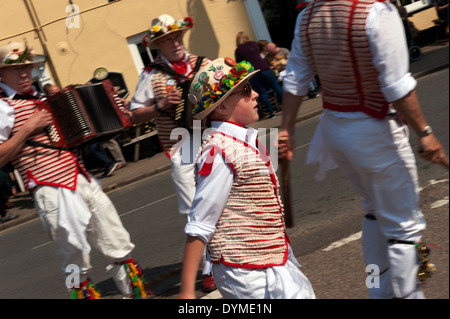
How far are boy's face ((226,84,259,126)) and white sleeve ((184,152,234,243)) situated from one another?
0.28 meters

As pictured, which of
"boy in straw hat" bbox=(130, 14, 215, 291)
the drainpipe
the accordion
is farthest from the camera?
the drainpipe

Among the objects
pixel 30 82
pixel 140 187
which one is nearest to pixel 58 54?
pixel 140 187

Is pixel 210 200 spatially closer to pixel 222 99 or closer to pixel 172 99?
pixel 222 99

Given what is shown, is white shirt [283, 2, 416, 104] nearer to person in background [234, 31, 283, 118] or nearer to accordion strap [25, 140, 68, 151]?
accordion strap [25, 140, 68, 151]

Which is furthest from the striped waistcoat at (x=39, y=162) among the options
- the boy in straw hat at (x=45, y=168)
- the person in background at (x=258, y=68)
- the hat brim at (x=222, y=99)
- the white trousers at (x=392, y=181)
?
the person in background at (x=258, y=68)

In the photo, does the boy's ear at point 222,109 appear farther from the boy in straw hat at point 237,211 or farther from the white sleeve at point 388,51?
the white sleeve at point 388,51

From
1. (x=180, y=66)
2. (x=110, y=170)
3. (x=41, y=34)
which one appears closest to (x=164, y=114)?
(x=180, y=66)

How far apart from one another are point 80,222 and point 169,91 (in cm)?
Answer: 126

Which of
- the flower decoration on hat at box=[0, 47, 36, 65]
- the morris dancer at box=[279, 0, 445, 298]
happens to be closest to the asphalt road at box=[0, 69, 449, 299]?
the morris dancer at box=[279, 0, 445, 298]

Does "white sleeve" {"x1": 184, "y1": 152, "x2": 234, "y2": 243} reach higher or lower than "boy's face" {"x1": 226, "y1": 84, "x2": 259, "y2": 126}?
lower

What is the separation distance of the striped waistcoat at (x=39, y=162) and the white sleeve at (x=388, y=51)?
101 inches

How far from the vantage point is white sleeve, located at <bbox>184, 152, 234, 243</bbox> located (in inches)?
116

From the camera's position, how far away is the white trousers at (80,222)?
16.2 feet

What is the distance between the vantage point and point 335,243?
527 centimetres
